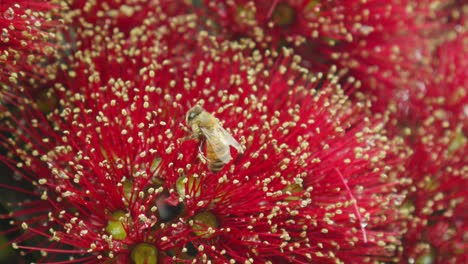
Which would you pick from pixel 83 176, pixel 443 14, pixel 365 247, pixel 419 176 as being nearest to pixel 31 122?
pixel 83 176

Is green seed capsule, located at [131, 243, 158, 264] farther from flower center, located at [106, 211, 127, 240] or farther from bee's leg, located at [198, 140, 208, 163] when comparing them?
bee's leg, located at [198, 140, 208, 163]

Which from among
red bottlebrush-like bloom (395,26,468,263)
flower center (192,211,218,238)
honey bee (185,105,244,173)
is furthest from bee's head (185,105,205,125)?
red bottlebrush-like bloom (395,26,468,263)

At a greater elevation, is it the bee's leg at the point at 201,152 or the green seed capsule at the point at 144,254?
the bee's leg at the point at 201,152

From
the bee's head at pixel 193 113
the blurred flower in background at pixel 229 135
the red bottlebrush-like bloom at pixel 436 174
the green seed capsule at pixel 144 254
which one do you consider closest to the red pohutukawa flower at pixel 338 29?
the blurred flower in background at pixel 229 135

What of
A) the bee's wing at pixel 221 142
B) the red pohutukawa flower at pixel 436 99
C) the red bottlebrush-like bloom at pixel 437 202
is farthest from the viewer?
the red pohutukawa flower at pixel 436 99

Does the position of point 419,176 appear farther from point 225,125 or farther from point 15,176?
point 15,176

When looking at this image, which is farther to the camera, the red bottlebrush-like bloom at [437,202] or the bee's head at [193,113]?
the red bottlebrush-like bloom at [437,202]

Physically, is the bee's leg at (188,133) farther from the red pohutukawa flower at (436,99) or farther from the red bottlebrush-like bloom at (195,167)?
the red pohutukawa flower at (436,99)
